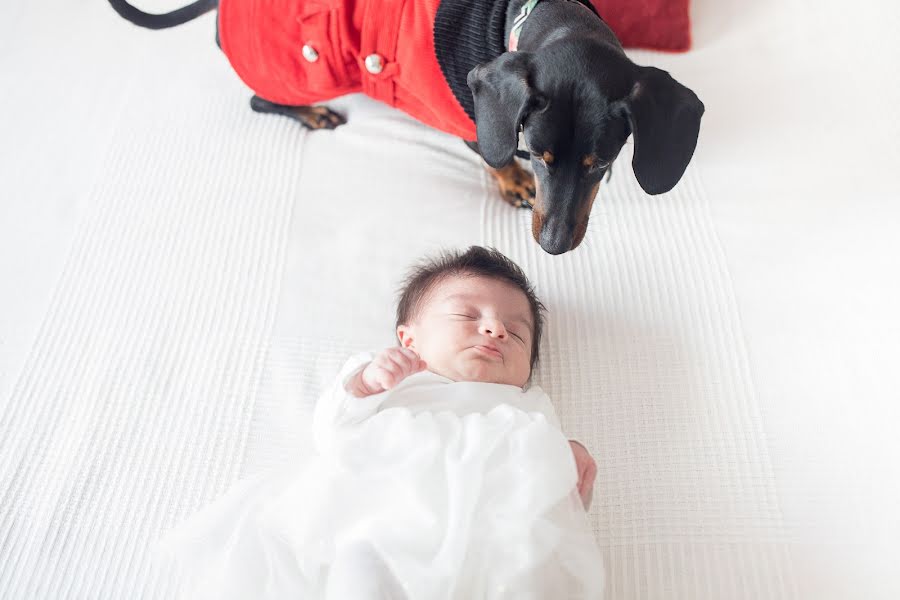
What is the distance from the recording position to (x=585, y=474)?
1.04 metres

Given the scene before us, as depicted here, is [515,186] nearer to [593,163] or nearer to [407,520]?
[593,163]

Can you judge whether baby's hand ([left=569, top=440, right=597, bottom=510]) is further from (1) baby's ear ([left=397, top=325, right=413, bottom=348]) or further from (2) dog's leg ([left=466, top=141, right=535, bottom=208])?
(2) dog's leg ([left=466, top=141, right=535, bottom=208])

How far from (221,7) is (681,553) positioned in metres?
1.30

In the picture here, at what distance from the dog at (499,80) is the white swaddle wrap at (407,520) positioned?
0.40 meters

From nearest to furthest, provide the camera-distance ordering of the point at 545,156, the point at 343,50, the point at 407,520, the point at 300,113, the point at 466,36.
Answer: the point at 407,520 < the point at 545,156 < the point at 466,36 < the point at 343,50 < the point at 300,113

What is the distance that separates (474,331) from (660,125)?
16.7 inches

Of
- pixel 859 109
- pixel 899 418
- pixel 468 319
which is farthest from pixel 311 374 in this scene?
pixel 859 109

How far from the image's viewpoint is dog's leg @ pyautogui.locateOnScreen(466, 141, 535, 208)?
4.89ft

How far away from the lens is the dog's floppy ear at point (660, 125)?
1.06 meters

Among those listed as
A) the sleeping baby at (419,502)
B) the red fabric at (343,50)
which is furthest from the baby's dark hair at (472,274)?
the red fabric at (343,50)

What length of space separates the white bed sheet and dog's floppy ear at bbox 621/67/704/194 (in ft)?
0.92

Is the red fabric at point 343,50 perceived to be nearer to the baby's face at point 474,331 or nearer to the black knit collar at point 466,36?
the black knit collar at point 466,36

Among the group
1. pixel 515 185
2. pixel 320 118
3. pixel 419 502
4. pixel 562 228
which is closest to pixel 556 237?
pixel 562 228

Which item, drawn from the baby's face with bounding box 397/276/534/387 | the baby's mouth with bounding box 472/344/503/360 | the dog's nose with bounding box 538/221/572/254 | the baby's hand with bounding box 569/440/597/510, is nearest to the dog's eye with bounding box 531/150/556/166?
the dog's nose with bounding box 538/221/572/254
